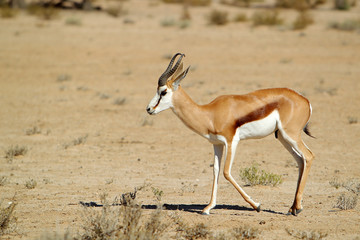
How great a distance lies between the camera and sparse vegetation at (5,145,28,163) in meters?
10.9

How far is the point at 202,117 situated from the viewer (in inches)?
271

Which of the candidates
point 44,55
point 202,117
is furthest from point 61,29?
point 202,117

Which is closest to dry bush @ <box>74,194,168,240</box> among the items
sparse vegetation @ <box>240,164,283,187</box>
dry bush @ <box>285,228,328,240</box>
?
dry bush @ <box>285,228,328,240</box>

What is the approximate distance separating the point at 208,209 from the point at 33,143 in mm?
6697

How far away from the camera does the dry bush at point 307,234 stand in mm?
6078

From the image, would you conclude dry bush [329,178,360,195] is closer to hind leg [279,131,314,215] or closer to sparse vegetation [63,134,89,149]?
hind leg [279,131,314,215]

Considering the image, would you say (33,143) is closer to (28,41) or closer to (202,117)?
(202,117)

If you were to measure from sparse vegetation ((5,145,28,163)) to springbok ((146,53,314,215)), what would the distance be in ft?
17.1

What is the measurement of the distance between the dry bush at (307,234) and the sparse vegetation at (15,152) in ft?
21.8

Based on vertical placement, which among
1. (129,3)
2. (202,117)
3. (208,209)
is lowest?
(129,3)

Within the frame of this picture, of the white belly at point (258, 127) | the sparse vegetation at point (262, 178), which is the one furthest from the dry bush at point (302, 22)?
the white belly at point (258, 127)

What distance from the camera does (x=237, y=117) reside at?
672 centimetres

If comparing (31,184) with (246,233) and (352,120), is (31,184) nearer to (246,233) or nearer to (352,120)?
(246,233)

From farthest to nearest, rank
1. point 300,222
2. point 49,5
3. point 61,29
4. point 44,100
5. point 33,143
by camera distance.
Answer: point 49,5 → point 61,29 → point 44,100 → point 33,143 → point 300,222
